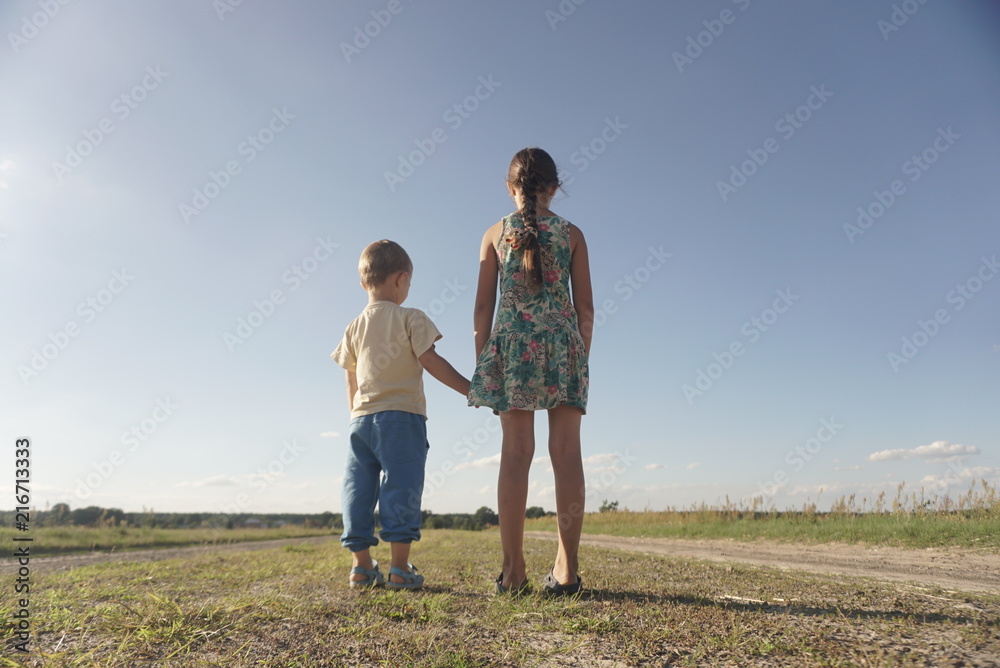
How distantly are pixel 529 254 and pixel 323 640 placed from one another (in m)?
2.20

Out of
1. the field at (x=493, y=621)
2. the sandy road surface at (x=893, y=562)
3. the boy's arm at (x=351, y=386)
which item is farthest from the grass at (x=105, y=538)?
the sandy road surface at (x=893, y=562)

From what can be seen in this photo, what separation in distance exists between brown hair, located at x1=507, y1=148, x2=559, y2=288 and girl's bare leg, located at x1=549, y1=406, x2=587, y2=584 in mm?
827

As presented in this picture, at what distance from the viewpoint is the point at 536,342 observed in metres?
3.36

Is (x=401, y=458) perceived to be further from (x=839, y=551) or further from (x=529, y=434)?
(x=839, y=551)

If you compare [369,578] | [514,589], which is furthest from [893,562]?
[369,578]

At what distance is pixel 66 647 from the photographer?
6.18 ft

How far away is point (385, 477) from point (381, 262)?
1.47 meters

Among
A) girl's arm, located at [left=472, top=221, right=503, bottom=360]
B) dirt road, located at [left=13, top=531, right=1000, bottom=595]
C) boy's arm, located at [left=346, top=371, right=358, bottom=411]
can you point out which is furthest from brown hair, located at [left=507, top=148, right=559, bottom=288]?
dirt road, located at [left=13, top=531, right=1000, bottom=595]

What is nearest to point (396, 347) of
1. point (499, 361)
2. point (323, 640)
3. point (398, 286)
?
point (398, 286)

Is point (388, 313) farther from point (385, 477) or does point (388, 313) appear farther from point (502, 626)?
point (502, 626)

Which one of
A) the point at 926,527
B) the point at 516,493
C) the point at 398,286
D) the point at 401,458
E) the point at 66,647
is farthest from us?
the point at 926,527

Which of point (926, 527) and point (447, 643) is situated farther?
point (926, 527)

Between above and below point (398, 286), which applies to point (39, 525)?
below

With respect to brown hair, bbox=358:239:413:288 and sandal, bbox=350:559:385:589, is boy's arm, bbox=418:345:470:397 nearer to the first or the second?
brown hair, bbox=358:239:413:288
